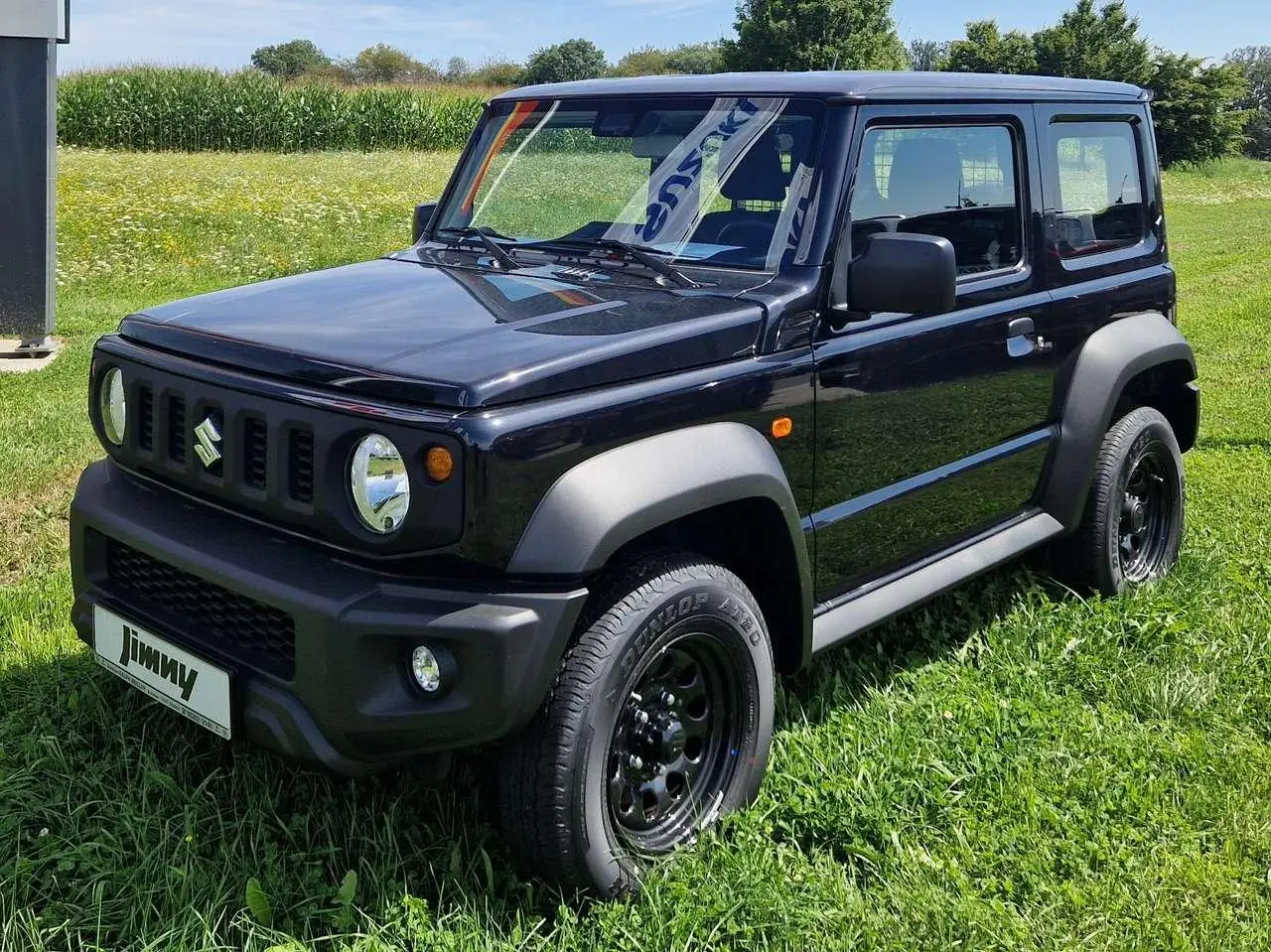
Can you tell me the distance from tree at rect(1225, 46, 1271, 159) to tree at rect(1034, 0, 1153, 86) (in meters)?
4.30

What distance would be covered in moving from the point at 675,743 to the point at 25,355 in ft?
24.4

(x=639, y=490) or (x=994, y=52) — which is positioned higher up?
(x=994, y=52)

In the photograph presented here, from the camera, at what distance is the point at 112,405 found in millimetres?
3137

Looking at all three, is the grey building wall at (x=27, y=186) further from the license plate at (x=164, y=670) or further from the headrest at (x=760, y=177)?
the headrest at (x=760, y=177)

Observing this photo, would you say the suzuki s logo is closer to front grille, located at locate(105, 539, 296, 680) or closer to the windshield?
front grille, located at locate(105, 539, 296, 680)

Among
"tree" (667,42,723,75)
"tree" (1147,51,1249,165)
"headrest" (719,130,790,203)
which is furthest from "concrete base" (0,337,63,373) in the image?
"tree" (667,42,723,75)

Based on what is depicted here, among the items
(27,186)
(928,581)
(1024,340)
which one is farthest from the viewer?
(27,186)

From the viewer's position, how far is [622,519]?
252cm

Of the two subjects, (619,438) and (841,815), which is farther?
(841,815)

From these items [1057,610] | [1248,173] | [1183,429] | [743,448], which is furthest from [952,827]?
[1248,173]

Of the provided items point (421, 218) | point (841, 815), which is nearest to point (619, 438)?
point (841, 815)

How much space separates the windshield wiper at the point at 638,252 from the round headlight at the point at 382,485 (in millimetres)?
1066

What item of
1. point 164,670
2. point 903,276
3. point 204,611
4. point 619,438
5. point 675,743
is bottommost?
point 675,743

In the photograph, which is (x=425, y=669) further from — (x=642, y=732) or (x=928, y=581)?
(x=928, y=581)
